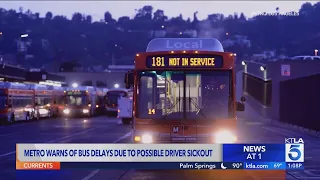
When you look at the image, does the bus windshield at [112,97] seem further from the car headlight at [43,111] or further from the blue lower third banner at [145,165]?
the blue lower third banner at [145,165]

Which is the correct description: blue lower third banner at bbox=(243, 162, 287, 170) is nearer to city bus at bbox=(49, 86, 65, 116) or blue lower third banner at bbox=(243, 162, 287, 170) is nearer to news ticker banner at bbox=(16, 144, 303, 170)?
news ticker banner at bbox=(16, 144, 303, 170)

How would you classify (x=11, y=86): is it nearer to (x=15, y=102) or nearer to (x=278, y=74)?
(x=15, y=102)

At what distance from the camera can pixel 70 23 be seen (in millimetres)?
172125

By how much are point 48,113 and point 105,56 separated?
71.1m

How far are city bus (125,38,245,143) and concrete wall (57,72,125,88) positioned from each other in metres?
95.8

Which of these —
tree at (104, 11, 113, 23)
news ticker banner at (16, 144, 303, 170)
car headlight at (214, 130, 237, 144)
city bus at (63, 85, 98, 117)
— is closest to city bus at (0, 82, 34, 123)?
city bus at (63, 85, 98, 117)

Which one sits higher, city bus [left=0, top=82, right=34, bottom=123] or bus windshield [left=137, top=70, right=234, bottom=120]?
bus windshield [left=137, top=70, right=234, bottom=120]

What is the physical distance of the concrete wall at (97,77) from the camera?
115 metres

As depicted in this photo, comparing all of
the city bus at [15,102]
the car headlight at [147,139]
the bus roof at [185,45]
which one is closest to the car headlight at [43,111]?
the city bus at [15,102]

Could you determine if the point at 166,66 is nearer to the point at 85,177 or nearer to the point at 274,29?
the point at 85,177

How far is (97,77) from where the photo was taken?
116 metres

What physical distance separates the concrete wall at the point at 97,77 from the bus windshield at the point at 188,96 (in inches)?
3778

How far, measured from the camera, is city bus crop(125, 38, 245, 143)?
17922 mm

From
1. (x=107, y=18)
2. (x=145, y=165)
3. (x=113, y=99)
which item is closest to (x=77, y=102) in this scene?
(x=113, y=99)
